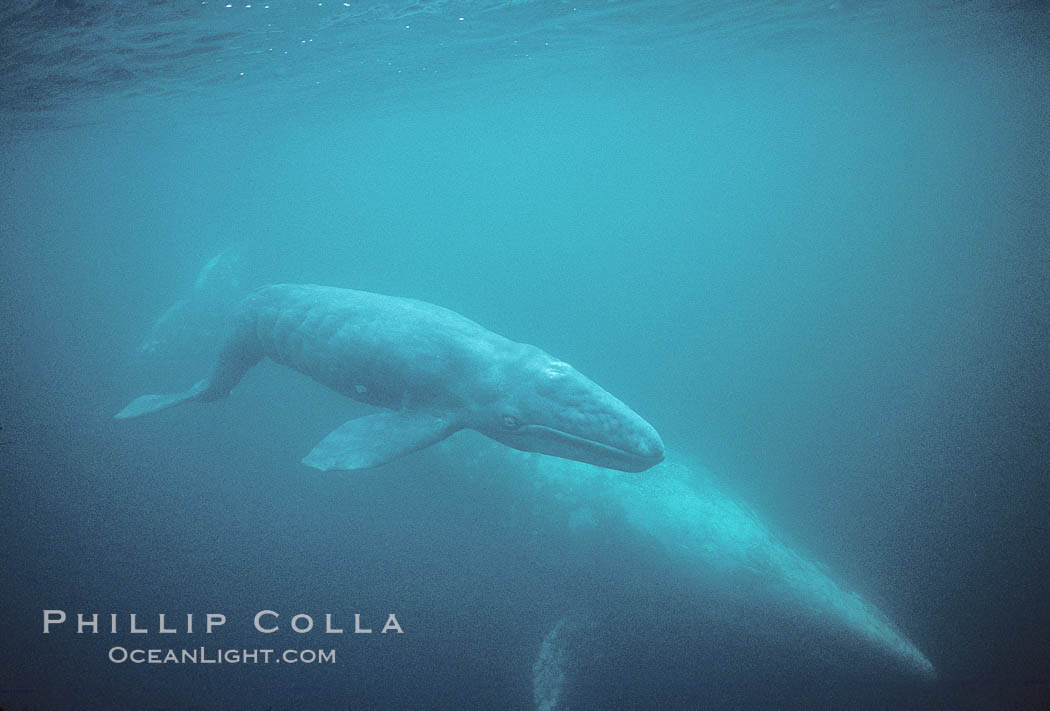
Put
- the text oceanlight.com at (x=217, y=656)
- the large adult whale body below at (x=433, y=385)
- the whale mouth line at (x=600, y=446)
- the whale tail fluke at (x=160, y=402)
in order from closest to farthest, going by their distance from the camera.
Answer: the whale mouth line at (x=600, y=446) < the large adult whale body below at (x=433, y=385) < the text oceanlight.com at (x=217, y=656) < the whale tail fluke at (x=160, y=402)

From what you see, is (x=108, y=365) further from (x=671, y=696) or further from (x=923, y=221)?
(x=923, y=221)

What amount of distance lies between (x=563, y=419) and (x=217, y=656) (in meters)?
5.74

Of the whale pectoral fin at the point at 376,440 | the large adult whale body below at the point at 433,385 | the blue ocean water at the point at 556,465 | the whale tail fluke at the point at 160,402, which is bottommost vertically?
the blue ocean water at the point at 556,465

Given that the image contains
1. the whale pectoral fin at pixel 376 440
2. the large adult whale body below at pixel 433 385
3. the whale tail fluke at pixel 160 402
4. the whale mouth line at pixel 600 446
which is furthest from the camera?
the whale tail fluke at pixel 160 402

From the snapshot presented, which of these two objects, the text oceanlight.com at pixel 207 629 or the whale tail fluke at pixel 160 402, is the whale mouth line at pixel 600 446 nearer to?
the text oceanlight.com at pixel 207 629

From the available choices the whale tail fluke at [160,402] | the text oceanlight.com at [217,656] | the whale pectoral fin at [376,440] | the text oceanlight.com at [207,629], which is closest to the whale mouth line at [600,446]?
the whale pectoral fin at [376,440]

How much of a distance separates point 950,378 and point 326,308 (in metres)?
17.7

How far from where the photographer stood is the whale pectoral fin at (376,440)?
5496 mm

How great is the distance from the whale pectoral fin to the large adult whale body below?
0.04ft

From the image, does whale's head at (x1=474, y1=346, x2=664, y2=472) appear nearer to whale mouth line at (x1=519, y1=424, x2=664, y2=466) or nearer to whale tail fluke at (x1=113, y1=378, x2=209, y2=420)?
whale mouth line at (x1=519, y1=424, x2=664, y2=466)

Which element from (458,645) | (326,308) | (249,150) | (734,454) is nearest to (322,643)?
(458,645)

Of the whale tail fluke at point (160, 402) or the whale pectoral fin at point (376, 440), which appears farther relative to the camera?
the whale tail fluke at point (160, 402)

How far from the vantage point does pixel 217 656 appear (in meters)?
6.63

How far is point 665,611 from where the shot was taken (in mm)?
7043
